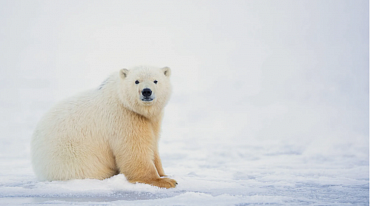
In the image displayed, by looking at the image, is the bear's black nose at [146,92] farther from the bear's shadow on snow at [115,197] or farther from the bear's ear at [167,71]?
the bear's shadow on snow at [115,197]

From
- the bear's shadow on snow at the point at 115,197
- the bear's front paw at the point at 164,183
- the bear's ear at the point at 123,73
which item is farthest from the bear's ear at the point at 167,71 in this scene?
the bear's shadow on snow at the point at 115,197

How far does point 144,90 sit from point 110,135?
95 cm

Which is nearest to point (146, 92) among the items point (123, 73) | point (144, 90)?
point (144, 90)

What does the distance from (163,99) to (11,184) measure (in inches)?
112

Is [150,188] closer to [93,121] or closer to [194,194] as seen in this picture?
[194,194]

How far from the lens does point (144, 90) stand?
6207 mm

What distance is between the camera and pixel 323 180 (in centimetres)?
723

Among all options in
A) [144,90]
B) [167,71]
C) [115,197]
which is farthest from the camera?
[167,71]

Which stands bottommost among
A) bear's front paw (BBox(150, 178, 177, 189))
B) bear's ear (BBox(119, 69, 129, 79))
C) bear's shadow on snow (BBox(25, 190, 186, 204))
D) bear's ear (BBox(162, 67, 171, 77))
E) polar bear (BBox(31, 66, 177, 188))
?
bear's shadow on snow (BBox(25, 190, 186, 204))

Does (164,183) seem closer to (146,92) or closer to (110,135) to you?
(110,135)

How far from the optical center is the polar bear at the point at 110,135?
6371 mm

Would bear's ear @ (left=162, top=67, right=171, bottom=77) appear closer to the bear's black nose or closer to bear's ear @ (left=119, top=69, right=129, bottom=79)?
bear's ear @ (left=119, top=69, right=129, bottom=79)

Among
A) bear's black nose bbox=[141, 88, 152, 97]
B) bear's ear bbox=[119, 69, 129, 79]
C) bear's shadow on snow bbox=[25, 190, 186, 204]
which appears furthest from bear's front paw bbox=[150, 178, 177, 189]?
bear's ear bbox=[119, 69, 129, 79]

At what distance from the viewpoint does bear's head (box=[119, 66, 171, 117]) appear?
631 cm
